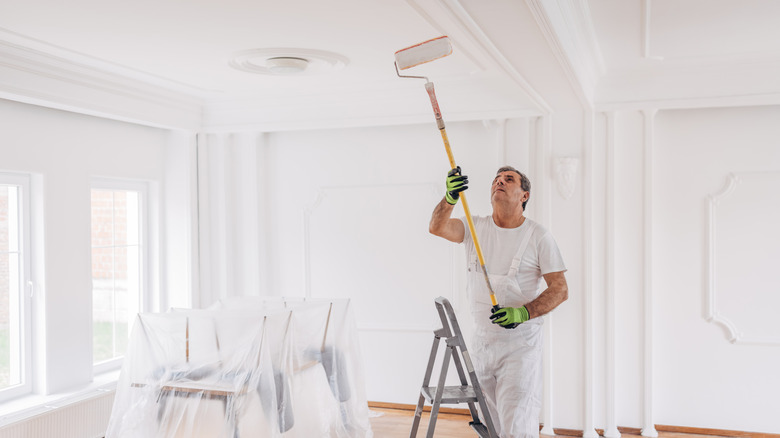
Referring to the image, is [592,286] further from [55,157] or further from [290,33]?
[55,157]

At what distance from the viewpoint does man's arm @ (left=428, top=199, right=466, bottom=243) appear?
2686mm

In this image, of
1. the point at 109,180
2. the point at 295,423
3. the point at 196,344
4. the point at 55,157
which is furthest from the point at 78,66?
the point at 295,423

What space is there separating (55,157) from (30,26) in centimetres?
106

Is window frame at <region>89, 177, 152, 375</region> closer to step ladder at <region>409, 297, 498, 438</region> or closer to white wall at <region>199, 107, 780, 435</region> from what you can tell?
white wall at <region>199, 107, 780, 435</region>

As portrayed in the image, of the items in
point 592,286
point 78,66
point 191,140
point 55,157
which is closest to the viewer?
point 78,66

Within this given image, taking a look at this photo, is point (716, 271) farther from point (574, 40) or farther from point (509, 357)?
point (574, 40)

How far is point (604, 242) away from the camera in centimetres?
374

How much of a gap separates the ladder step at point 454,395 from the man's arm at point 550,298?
438 mm

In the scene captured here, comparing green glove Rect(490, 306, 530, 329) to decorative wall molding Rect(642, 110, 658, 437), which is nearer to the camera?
green glove Rect(490, 306, 530, 329)

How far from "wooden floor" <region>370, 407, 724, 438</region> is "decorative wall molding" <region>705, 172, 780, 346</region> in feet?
2.04

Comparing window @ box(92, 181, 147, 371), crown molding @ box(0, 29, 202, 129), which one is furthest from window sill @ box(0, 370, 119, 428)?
crown molding @ box(0, 29, 202, 129)

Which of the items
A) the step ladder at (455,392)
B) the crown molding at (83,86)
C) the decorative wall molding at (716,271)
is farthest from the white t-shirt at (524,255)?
the crown molding at (83,86)

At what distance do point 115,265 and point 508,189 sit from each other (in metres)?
2.68

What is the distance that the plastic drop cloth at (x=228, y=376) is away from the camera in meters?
2.81
